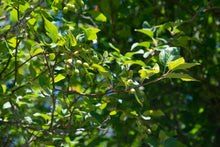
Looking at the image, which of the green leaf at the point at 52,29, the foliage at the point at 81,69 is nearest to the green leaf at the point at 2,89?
the foliage at the point at 81,69

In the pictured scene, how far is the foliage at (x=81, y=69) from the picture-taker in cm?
108

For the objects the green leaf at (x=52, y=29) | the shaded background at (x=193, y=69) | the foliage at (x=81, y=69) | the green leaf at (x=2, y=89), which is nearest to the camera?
the green leaf at (x=52, y=29)

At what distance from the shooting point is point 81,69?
114cm

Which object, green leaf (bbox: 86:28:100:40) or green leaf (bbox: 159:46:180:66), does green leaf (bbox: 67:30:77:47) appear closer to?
green leaf (bbox: 86:28:100:40)

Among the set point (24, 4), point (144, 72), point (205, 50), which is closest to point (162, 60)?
point (144, 72)

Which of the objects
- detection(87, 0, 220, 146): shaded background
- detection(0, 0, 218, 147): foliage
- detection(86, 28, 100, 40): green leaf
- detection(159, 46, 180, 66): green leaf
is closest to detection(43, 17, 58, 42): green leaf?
detection(0, 0, 218, 147): foliage

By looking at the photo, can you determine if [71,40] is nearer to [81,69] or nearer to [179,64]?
[81,69]

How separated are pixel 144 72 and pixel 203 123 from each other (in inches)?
69.9

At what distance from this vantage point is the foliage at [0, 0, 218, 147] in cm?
108

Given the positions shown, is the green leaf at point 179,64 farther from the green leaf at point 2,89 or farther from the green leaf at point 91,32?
the green leaf at point 2,89

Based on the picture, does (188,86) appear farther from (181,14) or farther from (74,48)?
(74,48)

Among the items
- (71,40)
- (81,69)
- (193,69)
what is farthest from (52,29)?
(193,69)

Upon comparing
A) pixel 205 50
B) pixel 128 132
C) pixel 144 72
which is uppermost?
pixel 144 72

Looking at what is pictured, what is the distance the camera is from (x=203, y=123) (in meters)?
2.52
